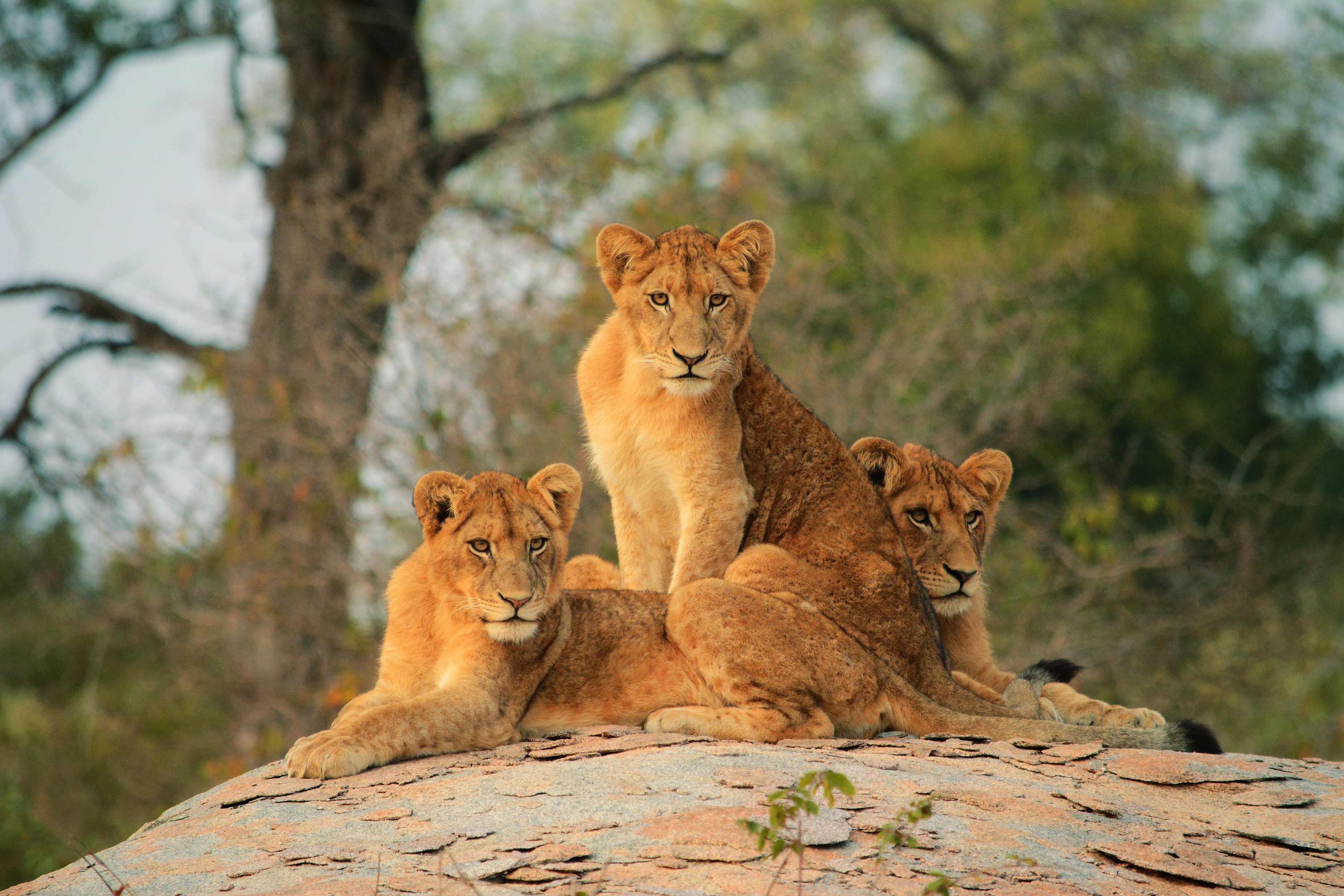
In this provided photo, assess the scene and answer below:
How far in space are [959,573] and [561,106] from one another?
9.20 m

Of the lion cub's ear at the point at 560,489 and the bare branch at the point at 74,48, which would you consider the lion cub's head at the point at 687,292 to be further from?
the bare branch at the point at 74,48

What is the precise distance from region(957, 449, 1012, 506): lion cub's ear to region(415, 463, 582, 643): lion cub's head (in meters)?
1.94

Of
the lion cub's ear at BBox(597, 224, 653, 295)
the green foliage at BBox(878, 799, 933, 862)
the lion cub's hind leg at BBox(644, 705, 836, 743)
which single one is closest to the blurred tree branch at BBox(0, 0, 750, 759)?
the lion cub's ear at BBox(597, 224, 653, 295)

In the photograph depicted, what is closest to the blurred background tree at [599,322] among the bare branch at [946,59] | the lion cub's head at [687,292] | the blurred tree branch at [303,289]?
the blurred tree branch at [303,289]

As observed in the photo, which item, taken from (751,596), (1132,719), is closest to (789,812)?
(751,596)

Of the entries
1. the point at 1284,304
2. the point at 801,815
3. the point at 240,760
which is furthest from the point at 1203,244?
the point at 801,815

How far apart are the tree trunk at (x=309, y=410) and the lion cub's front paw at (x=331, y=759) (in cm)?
553

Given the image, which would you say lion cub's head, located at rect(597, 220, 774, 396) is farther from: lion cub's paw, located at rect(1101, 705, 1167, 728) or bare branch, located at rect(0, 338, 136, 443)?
bare branch, located at rect(0, 338, 136, 443)

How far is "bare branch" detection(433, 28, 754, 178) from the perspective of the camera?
12.3 metres

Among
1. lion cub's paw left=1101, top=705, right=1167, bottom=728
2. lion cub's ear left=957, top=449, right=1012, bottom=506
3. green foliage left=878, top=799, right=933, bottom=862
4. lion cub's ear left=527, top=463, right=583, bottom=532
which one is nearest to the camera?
green foliage left=878, top=799, right=933, bottom=862

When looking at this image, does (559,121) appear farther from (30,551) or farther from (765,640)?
(765,640)

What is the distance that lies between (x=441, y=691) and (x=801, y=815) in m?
1.43

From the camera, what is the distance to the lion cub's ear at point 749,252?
5945 millimetres

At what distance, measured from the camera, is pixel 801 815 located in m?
4.13
